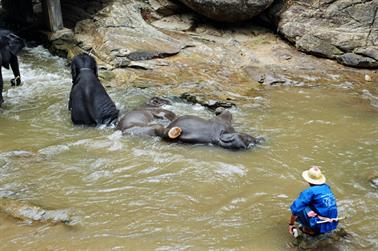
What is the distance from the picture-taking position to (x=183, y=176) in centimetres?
600

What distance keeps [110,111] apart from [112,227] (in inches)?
129

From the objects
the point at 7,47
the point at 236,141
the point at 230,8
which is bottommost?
the point at 236,141

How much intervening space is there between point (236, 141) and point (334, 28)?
6135 mm

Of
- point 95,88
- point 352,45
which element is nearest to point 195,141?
point 95,88

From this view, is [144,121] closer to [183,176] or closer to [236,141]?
[236,141]

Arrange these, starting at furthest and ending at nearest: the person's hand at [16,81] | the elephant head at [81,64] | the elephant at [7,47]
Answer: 1. the person's hand at [16,81]
2. the elephant at [7,47]
3. the elephant head at [81,64]

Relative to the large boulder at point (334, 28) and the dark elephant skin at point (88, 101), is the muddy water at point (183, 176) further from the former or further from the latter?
the large boulder at point (334, 28)

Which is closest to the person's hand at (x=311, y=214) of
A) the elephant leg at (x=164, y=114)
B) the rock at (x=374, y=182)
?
the rock at (x=374, y=182)

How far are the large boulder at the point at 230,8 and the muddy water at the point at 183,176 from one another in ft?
12.7

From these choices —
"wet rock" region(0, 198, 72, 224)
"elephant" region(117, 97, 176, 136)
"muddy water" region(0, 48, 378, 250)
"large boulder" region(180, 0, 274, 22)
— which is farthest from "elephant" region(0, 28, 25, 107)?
"large boulder" region(180, 0, 274, 22)

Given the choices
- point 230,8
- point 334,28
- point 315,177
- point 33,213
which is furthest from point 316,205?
point 230,8

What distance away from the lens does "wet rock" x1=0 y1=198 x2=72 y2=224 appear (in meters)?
4.82

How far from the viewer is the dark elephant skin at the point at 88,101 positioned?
→ 761 cm

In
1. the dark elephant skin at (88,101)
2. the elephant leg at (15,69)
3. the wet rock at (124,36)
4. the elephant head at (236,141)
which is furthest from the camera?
the wet rock at (124,36)
